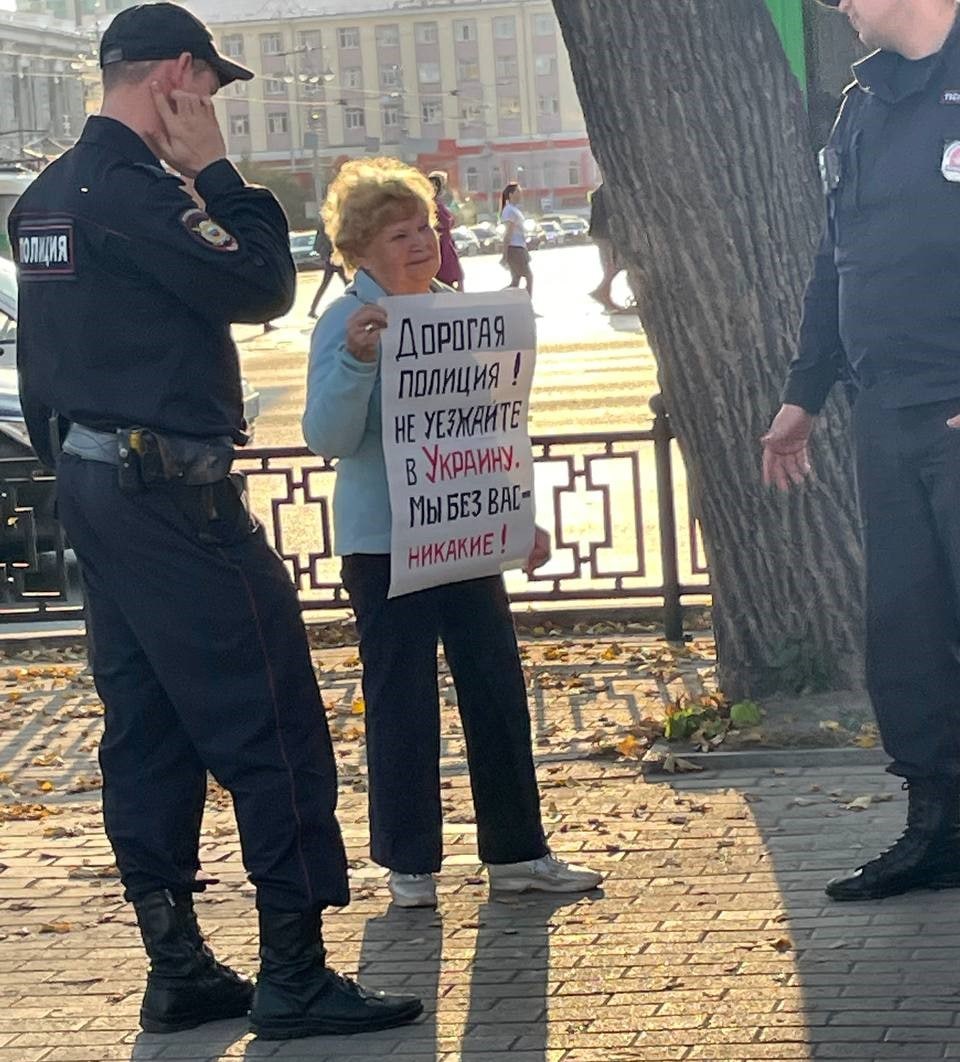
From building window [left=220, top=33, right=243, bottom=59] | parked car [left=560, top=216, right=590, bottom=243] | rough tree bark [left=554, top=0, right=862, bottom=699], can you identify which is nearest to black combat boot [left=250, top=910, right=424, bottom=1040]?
rough tree bark [left=554, top=0, right=862, bottom=699]

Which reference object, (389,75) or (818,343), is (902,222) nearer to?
(818,343)

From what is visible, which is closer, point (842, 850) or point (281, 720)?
point (281, 720)

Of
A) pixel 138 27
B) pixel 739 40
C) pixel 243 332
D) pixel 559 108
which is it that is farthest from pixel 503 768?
pixel 559 108

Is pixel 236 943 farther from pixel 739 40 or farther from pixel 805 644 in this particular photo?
pixel 739 40

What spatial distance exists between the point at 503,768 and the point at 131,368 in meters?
1.57

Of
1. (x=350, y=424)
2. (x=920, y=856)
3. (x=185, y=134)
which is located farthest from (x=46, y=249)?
(x=920, y=856)

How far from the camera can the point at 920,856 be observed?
4.77m

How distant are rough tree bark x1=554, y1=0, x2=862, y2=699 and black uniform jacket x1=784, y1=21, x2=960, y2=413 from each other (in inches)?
75.8

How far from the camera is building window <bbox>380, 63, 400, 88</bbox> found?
117 metres

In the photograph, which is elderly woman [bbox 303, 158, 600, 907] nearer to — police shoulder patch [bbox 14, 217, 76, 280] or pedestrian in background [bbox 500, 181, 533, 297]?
police shoulder patch [bbox 14, 217, 76, 280]

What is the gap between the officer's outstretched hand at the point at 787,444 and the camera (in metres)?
4.95

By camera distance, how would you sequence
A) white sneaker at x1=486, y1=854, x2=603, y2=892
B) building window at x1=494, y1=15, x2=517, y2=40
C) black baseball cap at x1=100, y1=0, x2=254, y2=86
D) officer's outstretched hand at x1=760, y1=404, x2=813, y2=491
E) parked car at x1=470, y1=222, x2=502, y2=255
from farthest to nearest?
building window at x1=494, y1=15, x2=517, y2=40 → parked car at x1=470, y1=222, x2=502, y2=255 → white sneaker at x1=486, y1=854, x2=603, y2=892 → officer's outstretched hand at x1=760, y1=404, x2=813, y2=491 → black baseball cap at x1=100, y1=0, x2=254, y2=86

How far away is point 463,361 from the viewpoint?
5.02m

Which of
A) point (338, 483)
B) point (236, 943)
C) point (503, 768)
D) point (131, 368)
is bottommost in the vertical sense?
point (236, 943)
